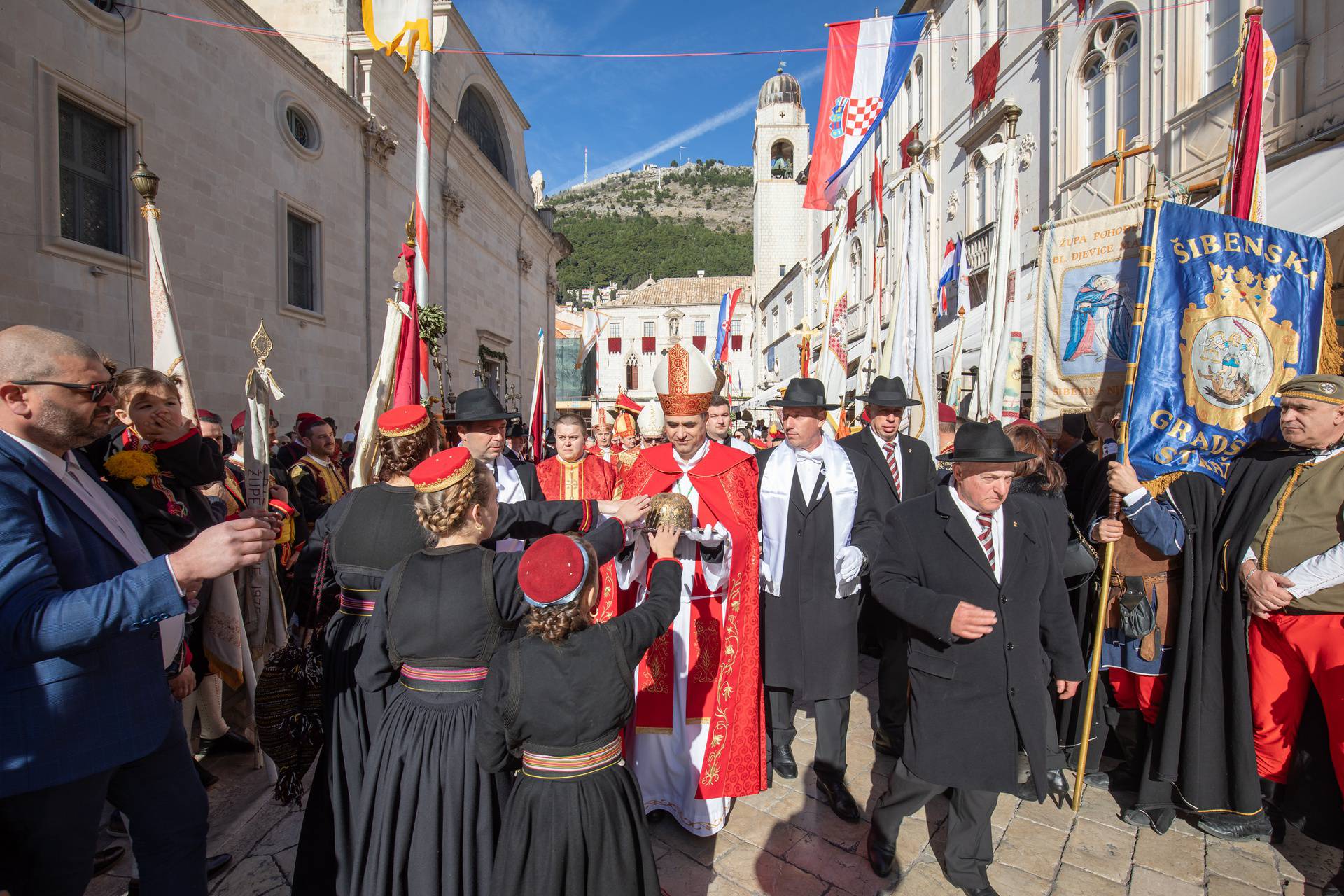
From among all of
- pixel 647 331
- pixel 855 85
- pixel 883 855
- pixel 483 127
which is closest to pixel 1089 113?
pixel 855 85

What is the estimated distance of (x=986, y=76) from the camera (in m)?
14.9

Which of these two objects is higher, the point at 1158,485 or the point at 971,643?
the point at 1158,485

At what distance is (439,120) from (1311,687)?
711 inches

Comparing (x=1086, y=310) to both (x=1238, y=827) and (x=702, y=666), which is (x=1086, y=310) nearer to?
(x=1238, y=827)

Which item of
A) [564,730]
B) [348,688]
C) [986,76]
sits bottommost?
[348,688]

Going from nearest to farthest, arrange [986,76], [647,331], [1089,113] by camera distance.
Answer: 1. [1089,113]
2. [986,76]
3. [647,331]

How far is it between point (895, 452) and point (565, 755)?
3.54 meters

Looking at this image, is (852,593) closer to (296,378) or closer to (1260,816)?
(1260,816)

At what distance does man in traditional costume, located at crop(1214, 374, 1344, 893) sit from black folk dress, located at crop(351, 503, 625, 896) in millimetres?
3303

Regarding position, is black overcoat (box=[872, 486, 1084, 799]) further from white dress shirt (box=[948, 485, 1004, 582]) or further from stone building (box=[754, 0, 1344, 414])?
stone building (box=[754, 0, 1344, 414])

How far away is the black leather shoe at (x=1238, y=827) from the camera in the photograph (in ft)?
10.2

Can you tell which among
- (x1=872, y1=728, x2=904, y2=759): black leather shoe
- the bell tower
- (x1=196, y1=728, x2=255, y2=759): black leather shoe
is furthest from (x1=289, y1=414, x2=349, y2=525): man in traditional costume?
the bell tower

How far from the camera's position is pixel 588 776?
1972mm

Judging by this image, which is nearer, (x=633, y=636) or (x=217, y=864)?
(x=633, y=636)
